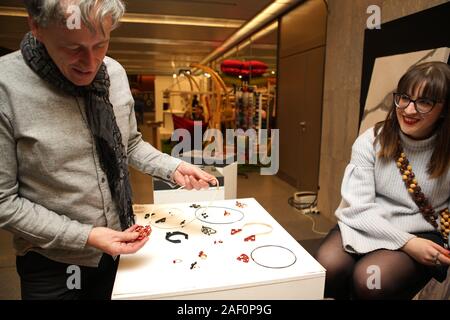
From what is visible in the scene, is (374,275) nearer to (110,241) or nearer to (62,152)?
(110,241)

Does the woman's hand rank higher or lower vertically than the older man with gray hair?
lower

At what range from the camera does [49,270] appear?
89 centimetres

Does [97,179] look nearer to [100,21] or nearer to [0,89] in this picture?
[0,89]

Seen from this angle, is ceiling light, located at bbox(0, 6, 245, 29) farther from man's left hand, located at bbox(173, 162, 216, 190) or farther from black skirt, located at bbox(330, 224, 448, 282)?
black skirt, located at bbox(330, 224, 448, 282)

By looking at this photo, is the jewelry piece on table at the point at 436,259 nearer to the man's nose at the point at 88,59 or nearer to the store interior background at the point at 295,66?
the man's nose at the point at 88,59

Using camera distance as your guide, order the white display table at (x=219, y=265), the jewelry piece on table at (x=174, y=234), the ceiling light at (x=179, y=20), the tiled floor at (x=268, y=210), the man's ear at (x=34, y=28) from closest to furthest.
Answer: the man's ear at (x=34, y=28) < the white display table at (x=219, y=265) < the jewelry piece on table at (x=174, y=234) < the tiled floor at (x=268, y=210) < the ceiling light at (x=179, y=20)

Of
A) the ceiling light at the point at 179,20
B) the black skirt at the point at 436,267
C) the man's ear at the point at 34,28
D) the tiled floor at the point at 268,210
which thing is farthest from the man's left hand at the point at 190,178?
the ceiling light at the point at 179,20

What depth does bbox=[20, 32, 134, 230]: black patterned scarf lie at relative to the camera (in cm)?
79

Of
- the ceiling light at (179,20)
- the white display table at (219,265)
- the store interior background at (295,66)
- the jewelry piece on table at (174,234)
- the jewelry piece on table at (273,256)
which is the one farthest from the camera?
the ceiling light at (179,20)

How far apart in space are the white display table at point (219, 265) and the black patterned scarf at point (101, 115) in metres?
0.17

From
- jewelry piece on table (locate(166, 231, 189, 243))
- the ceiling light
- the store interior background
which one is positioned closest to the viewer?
jewelry piece on table (locate(166, 231, 189, 243))

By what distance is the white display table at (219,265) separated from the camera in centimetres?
84

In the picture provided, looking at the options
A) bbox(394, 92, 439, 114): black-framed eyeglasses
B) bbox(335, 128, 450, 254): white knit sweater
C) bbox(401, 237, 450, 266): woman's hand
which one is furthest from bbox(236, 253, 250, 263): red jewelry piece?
bbox(394, 92, 439, 114): black-framed eyeglasses

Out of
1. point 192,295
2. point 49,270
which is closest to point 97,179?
point 49,270
